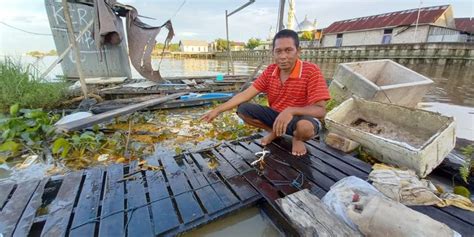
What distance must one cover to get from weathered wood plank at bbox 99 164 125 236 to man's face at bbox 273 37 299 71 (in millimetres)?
1939

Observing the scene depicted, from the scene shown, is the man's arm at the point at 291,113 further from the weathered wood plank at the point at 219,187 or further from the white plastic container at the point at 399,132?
the weathered wood plank at the point at 219,187

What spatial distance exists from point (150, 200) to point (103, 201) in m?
0.36

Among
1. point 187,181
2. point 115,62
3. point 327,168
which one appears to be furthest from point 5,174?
point 115,62

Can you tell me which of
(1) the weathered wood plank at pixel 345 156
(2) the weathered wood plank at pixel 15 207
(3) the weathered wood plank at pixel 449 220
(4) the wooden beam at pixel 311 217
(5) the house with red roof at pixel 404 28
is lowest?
(2) the weathered wood plank at pixel 15 207

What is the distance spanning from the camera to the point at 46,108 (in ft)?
14.2

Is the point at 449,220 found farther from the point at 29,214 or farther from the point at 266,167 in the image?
the point at 29,214

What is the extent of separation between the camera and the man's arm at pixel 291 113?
206cm

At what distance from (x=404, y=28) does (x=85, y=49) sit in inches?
1045

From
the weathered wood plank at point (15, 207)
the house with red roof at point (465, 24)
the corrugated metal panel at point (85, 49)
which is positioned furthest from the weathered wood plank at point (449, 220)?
the house with red roof at point (465, 24)

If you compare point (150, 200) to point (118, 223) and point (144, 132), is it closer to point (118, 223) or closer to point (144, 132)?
point (118, 223)

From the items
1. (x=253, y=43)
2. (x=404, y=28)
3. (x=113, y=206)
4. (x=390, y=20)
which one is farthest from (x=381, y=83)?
(x=253, y=43)

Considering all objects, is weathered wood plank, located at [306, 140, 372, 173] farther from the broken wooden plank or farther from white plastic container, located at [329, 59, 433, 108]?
white plastic container, located at [329, 59, 433, 108]

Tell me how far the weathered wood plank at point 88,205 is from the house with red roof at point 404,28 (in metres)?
26.8

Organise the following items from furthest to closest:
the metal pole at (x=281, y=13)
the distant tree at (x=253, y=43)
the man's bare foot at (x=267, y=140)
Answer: the distant tree at (x=253, y=43), the metal pole at (x=281, y=13), the man's bare foot at (x=267, y=140)
